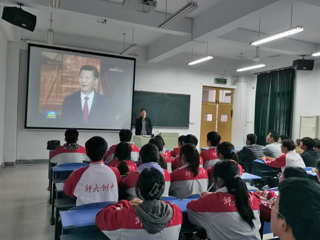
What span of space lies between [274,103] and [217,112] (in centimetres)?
183

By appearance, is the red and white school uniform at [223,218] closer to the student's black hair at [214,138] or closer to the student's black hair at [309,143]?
the student's black hair at [214,138]

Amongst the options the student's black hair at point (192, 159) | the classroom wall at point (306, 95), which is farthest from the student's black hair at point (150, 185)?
the classroom wall at point (306, 95)

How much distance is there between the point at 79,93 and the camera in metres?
6.80

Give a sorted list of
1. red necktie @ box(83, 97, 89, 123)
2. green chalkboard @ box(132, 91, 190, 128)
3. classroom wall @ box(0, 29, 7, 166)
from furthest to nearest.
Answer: green chalkboard @ box(132, 91, 190, 128), red necktie @ box(83, 97, 89, 123), classroom wall @ box(0, 29, 7, 166)

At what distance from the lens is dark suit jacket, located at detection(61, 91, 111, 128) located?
6688mm

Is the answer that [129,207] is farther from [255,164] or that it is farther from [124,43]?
[124,43]

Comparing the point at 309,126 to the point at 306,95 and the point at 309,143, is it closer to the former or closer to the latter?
the point at 306,95

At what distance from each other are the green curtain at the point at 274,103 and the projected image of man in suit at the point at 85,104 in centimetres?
519

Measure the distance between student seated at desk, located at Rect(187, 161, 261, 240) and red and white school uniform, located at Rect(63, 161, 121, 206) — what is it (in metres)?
0.73

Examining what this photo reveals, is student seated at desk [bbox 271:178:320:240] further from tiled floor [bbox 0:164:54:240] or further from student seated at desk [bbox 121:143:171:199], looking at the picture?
tiled floor [bbox 0:164:54:240]

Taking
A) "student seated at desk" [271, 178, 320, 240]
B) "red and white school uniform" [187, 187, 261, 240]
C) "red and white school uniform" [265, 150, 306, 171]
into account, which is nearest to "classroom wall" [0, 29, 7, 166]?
"red and white school uniform" [187, 187, 261, 240]

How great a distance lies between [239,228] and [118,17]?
406 cm

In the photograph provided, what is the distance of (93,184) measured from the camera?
79.3 inches

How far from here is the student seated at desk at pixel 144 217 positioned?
1.42 metres
